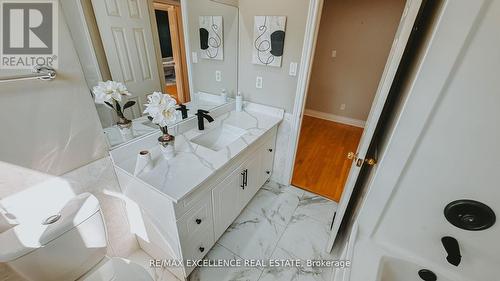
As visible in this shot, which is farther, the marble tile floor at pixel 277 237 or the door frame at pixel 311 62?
the marble tile floor at pixel 277 237

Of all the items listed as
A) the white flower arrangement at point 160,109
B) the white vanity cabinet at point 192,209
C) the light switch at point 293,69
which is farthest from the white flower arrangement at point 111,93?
the light switch at point 293,69

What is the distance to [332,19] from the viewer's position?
3.51 metres

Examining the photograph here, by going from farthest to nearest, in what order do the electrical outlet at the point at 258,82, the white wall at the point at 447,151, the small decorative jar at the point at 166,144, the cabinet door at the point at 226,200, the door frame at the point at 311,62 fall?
1. the electrical outlet at the point at 258,82
2. the cabinet door at the point at 226,200
3. the small decorative jar at the point at 166,144
4. the door frame at the point at 311,62
5. the white wall at the point at 447,151

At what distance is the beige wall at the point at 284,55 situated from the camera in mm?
1680

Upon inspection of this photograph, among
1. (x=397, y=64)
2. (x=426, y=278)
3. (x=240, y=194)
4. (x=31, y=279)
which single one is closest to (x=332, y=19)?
(x=397, y=64)

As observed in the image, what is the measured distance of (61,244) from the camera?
92cm

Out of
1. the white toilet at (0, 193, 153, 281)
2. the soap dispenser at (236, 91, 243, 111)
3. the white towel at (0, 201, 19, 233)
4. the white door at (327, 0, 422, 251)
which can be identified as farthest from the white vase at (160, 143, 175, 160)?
the white door at (327, 0, 422, 251)

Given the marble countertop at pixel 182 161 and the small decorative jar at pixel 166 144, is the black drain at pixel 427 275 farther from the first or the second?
the small decorative jar at pixel 166 144

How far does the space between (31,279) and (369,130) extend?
1699mm

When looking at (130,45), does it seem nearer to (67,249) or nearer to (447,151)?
(67,249)

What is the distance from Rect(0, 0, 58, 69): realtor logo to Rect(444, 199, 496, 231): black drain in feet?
5.85

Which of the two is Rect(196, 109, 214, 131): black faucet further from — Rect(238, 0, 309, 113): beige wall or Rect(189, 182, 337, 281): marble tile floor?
Rect(189, 182, 337, 281): marble tile floor

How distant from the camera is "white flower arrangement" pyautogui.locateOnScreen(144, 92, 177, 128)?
3.75ft

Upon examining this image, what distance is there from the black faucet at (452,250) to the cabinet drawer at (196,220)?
119cm
